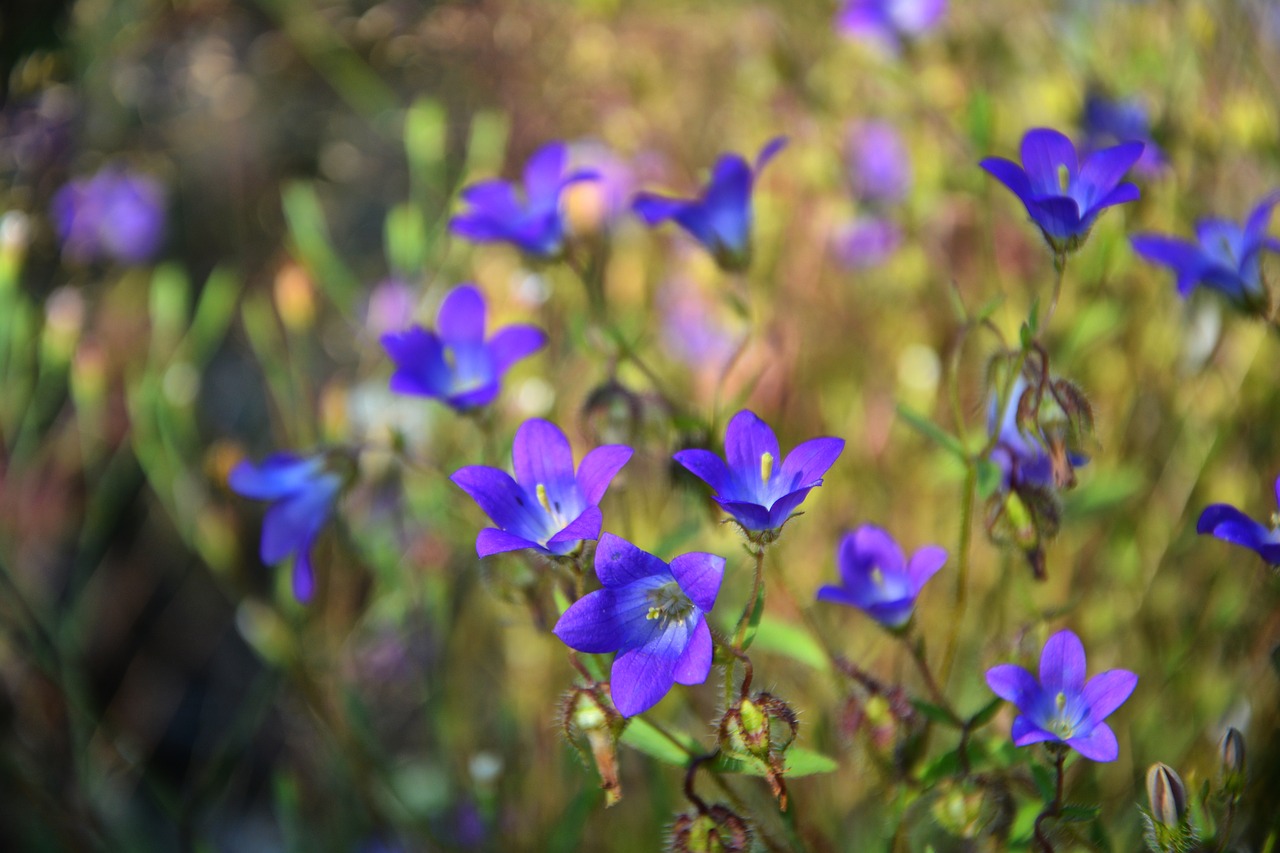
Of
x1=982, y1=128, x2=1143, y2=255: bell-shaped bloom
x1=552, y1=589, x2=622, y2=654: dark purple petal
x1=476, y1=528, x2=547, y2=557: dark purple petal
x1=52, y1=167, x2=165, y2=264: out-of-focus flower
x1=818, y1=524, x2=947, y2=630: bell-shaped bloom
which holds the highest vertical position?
x1=982, y1=128, x2=1143, y2=255: bell-shaped bloom

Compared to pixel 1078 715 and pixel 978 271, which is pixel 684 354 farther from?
pixel 1078 715

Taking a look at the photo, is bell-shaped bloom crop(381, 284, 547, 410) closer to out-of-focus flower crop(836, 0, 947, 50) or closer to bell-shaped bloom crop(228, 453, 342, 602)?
bell-shaped bloom crop(228, 453, 342, 602)

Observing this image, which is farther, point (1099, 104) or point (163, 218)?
point (163, 218)

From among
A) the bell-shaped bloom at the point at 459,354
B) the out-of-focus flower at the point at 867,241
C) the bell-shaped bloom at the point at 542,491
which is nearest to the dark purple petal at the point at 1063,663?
the bell-shaped bloom at the point at 542,491

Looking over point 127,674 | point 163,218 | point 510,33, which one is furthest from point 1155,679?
point 163,218

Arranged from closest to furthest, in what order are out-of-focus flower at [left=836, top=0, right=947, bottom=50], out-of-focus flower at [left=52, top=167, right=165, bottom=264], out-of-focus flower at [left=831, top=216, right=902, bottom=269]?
out-of-focus flower at [left=836, top=0, right=947, bottom=50]
out-of-focus flower at [left=831, top=216, right=902, bottom=269]
out-of-focus flower at [left=52, top=167, right=165, bottom=264]

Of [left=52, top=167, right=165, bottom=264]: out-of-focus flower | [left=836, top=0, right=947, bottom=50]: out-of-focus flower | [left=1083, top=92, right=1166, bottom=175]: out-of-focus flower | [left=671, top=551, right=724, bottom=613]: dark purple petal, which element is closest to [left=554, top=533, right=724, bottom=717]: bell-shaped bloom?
[left=671, top=551, right=724, bottom=613]: dark purple petal
